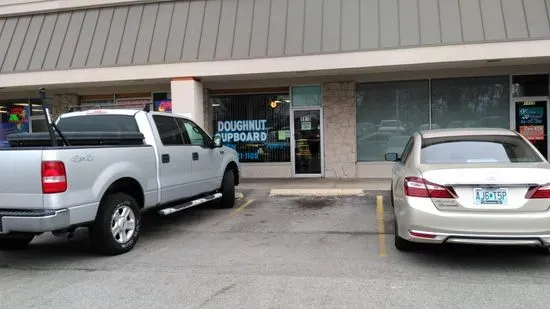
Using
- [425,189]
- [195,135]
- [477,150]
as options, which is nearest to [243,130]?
[195,135]

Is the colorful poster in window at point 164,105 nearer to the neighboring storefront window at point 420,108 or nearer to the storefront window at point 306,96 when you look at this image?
the storefront window at point 306,96

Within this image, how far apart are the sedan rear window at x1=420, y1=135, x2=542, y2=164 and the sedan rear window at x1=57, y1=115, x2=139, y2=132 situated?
13.6ft

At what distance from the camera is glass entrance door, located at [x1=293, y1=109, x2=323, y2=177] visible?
47.8 feet

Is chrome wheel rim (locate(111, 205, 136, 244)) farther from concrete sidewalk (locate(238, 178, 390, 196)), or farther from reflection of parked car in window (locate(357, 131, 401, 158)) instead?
reflection of parked car in window (locate(357, 131, 401, 158))

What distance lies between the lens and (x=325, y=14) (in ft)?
41.5

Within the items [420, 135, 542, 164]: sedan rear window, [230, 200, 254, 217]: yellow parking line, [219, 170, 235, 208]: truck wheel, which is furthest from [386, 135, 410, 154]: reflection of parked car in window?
[420, 135, 542, 164]: sedan rear window

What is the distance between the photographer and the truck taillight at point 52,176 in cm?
557

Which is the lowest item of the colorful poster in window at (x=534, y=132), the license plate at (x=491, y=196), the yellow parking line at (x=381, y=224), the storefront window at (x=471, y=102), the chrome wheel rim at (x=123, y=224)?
the yellow parking line at (x=381, y=224)

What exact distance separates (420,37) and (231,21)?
4.68m

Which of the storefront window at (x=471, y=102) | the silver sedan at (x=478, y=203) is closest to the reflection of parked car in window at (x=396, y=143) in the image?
the storefront window at (x=471, y=102)

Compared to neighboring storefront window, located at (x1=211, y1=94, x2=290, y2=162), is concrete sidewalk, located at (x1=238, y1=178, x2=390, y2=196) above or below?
below

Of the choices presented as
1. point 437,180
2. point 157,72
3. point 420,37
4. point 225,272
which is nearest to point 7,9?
point 157,72

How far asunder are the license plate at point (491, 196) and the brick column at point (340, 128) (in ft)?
29.0

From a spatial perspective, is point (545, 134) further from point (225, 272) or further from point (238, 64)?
point (225, 272)
